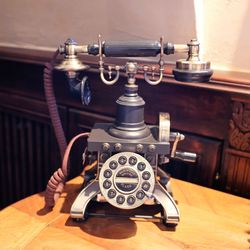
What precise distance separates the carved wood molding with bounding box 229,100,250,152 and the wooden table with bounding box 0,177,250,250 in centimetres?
15

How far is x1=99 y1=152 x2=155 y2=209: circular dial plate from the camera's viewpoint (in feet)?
2.57

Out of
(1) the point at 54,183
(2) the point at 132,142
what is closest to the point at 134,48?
(2) the point at 132,142

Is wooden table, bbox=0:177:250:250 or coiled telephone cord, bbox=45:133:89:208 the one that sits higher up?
coiled telephone cord, bbox=45:133:89:208

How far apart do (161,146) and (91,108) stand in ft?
1.66

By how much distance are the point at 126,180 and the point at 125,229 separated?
0.12 metres

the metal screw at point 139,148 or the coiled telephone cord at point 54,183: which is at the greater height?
the metal screw at point 139,148

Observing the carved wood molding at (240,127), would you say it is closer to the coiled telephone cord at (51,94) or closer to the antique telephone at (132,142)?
the antique telephone at (132,142)

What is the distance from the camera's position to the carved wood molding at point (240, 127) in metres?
0.96

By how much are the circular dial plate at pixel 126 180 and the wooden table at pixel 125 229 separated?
0.08 m

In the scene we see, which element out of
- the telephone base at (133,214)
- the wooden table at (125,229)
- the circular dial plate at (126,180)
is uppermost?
the circular dial plate at (126,180)

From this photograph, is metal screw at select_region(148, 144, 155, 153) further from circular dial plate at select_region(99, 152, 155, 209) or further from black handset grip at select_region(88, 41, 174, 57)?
black handset grip at select_region(88, 41, 174, 57)

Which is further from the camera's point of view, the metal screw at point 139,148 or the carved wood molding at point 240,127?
the carved wood molding at point 240,127

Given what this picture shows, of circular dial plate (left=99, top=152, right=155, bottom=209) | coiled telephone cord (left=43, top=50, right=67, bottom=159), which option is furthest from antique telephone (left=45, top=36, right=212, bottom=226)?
coiled telephone cord (left=43, top=50, right=67, bottom=159)

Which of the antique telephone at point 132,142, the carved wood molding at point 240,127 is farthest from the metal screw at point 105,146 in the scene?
the carved wood molding at point 240,127
